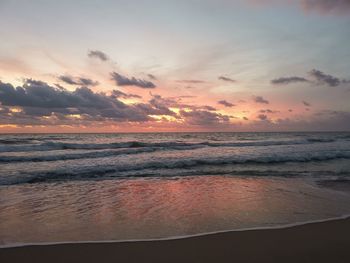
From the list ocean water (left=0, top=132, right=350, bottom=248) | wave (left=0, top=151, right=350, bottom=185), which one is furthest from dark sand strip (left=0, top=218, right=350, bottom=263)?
wave (left=0, top=151, right=350, bottom=185)

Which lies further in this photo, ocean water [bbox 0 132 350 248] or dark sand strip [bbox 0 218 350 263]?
ocean water [bbox 0 132 350 248]

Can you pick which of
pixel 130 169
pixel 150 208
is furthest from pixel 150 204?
pixel 130 169

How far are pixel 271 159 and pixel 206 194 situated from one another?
11049 mm

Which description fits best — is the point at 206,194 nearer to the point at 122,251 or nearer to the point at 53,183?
the point at 122,251

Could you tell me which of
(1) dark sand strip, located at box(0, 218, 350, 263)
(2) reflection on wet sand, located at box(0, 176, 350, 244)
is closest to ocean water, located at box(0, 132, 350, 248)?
(2) reflection on wet sand, located at box(0, 176, 350, 244)

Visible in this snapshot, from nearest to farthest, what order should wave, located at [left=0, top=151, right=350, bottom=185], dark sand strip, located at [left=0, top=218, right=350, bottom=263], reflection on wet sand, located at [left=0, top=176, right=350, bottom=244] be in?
dark sand strip, located at [left=0, top=218, right=350, bottom=263], reflection on wet sand, located at [left=0, top=176, right=350, bottom=244], wave, located at [left=0, top=151, right=350, bottom=185]

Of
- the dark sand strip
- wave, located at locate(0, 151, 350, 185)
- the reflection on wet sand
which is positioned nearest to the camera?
the dark sand strip

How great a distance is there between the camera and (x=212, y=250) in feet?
14.3

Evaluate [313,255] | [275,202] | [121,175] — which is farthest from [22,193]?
[313,255]

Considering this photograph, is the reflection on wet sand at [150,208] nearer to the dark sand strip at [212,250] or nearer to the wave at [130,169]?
the dark sand strip at [212,250]

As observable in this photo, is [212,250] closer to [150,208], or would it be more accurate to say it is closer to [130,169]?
[150,208]

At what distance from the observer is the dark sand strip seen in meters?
4.09

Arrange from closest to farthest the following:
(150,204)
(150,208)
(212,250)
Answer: (212,250) < (150,208) < (150,204)

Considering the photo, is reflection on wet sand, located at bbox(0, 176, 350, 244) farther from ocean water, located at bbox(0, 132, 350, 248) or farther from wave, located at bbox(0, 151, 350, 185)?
wave, located at bbox(0, 151, 350, 185)
